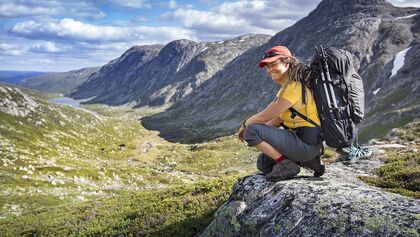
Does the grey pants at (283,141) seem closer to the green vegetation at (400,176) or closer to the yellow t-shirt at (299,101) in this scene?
the yellow t-shirt at (299,101)

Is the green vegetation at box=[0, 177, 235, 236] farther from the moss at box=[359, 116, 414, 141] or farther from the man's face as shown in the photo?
the moss at box=[359, 116, 414, 141]

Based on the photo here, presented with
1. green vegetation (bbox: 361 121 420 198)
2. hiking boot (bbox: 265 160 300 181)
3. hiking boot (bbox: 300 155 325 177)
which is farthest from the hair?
green vegetation (bbox: 361 121 420 198)

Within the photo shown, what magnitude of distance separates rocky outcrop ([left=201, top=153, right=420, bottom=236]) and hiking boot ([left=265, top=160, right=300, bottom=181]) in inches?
6.8

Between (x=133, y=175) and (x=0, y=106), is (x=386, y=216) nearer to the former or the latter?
(x=133, y=175)

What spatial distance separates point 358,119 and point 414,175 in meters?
4.78

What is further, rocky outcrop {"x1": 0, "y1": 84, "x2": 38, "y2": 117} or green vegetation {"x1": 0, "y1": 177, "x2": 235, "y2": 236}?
rocky outcrop {"x1": 0, "y1": 84, "x2": 38, "y2": 117}

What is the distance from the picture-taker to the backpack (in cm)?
901

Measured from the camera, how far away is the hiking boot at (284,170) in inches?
400

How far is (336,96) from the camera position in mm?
9086

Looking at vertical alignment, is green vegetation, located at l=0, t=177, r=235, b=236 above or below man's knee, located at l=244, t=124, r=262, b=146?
below

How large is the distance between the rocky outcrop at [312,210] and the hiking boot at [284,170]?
0.17 meters

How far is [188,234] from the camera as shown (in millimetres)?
12914

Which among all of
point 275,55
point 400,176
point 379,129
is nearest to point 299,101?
point 275,55

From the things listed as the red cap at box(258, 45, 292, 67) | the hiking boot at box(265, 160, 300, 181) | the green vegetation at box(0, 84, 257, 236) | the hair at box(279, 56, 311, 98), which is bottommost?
the green vegetation at box(0, 84, 257, 236)
